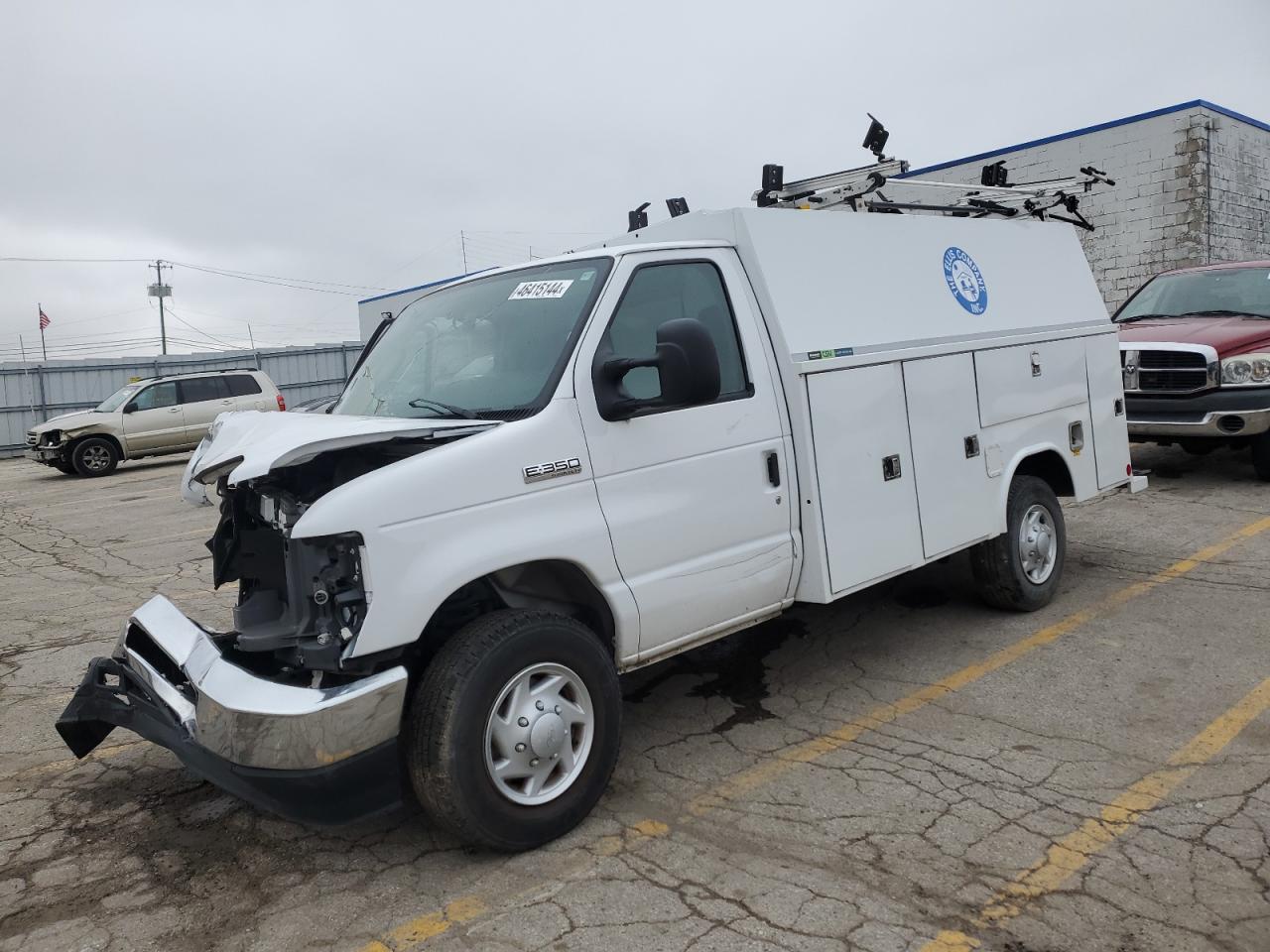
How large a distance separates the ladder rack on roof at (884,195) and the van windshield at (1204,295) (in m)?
4.07

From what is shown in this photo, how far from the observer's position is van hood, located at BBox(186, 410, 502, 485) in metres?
3.15

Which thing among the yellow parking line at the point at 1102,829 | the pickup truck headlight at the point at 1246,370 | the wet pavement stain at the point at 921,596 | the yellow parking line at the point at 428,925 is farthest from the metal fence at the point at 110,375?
the yellow parking line at the point at 1102,829

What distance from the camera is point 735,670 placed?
5219 millimetres

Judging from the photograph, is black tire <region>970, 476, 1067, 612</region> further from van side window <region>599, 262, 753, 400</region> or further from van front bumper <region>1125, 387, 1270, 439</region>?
van front bumper <region>1125, 387, 1270, 439</region>

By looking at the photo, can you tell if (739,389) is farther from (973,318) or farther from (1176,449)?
(1176,449)

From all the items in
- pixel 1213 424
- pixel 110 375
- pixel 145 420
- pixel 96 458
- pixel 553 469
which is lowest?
pixel 1213 424

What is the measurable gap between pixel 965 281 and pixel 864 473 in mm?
1634

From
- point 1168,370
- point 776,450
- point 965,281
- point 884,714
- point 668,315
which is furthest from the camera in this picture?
point 1168,370

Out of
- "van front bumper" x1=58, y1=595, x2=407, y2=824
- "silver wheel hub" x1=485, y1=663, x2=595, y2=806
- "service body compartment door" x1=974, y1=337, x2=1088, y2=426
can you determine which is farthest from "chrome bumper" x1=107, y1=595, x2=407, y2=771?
"service body compartment door" x1=974, y1=337, x2=1088, y2=426

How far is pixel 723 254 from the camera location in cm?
440

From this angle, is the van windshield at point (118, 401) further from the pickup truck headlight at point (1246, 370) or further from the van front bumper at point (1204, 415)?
the pickup truck headlight at point (1246, 370)

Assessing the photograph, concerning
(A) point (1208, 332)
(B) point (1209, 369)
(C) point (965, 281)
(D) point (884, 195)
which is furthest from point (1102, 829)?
(A) point (1208, 332)

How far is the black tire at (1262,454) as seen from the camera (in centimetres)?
920

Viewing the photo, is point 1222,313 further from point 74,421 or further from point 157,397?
point 74,421
